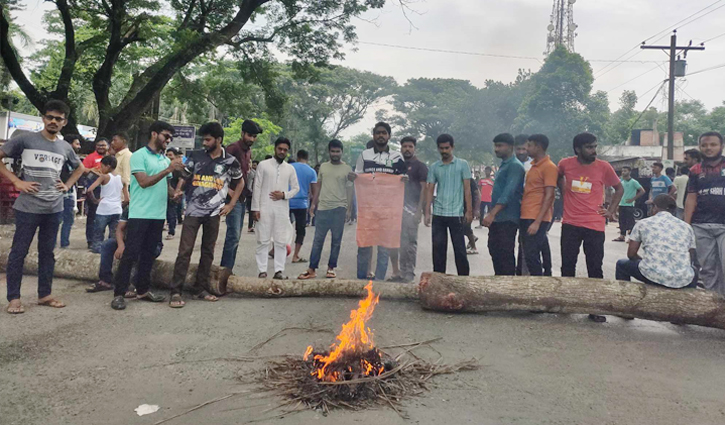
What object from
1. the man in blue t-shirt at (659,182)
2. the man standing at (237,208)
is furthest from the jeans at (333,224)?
the man in blue t-shirt at (659,182)

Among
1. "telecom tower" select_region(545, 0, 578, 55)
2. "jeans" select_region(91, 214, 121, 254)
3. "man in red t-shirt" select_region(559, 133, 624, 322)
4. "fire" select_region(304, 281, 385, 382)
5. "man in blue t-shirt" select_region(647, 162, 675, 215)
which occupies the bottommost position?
"fire" select_region(304, 281, 385, 382)

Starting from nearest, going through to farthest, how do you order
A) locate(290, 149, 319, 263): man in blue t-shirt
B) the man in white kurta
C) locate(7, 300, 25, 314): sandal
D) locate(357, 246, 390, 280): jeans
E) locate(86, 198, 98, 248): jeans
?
locate(7, 300, 25, 314): sandal → the man in white kurta → locate(357, 246, 390, 280): jeans → locate(86, 198, 98, 248): jeans → locate(290, 149, 319, 263): man in blue t-shirt

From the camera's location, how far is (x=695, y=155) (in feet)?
27.9

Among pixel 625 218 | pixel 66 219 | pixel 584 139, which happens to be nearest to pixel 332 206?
pixel 584 139

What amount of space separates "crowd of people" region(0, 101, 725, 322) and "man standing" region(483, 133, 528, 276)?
0.04 ft

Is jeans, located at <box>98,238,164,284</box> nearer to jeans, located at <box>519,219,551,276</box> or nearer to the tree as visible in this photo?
jeans, located at <box>519,219,551,276</box>

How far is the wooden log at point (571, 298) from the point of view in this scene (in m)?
4.67

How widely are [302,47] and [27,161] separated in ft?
35.8

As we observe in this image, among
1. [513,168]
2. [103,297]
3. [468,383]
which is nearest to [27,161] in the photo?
[103,297]

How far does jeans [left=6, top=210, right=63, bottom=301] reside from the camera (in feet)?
15.5

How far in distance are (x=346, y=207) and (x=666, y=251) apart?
147 inches

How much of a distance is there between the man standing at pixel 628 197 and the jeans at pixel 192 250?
30.6 ft

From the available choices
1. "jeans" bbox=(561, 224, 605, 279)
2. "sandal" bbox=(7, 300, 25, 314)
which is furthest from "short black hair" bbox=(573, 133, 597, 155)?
"sandal" bbox=(7, 300, 25, 314)

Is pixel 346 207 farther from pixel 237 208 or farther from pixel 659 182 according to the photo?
pixel 659 182
